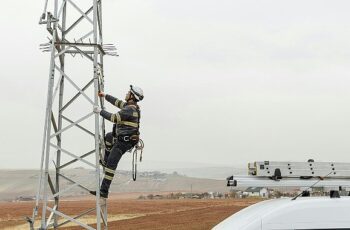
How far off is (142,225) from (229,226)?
21020mm

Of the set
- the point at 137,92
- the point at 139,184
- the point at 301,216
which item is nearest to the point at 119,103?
the point at 137,92

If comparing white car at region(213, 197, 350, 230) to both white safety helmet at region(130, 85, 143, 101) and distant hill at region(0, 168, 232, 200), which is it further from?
distant hill at region(0, 168, 232, 200)

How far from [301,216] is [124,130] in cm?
607

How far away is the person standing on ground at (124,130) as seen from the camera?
9133 mm

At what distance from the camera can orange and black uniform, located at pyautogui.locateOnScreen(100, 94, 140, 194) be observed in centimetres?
912

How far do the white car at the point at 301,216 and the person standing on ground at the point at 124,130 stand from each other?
570cm

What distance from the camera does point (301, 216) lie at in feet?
11.6

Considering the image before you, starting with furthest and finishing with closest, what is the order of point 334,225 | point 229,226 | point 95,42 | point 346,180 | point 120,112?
1. point 95,42
2. point 120,112
3. point 346,180
4. point 229,226
5. point 334,225

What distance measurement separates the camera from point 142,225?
2411 cm

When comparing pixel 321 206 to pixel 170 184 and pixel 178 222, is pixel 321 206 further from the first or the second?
pixel 170 184

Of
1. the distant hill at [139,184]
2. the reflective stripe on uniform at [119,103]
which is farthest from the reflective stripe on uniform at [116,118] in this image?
the distant hill at [139,184]

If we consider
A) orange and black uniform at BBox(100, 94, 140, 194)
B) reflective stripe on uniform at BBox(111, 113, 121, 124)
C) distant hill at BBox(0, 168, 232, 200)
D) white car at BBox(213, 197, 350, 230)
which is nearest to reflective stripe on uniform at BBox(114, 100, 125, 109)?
orange and black uniform at BBox(100, 94, 140, 194)

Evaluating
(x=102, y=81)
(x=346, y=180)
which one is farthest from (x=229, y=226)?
(x=102, y=81)

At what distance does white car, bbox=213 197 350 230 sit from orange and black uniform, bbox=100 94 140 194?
5.68m
